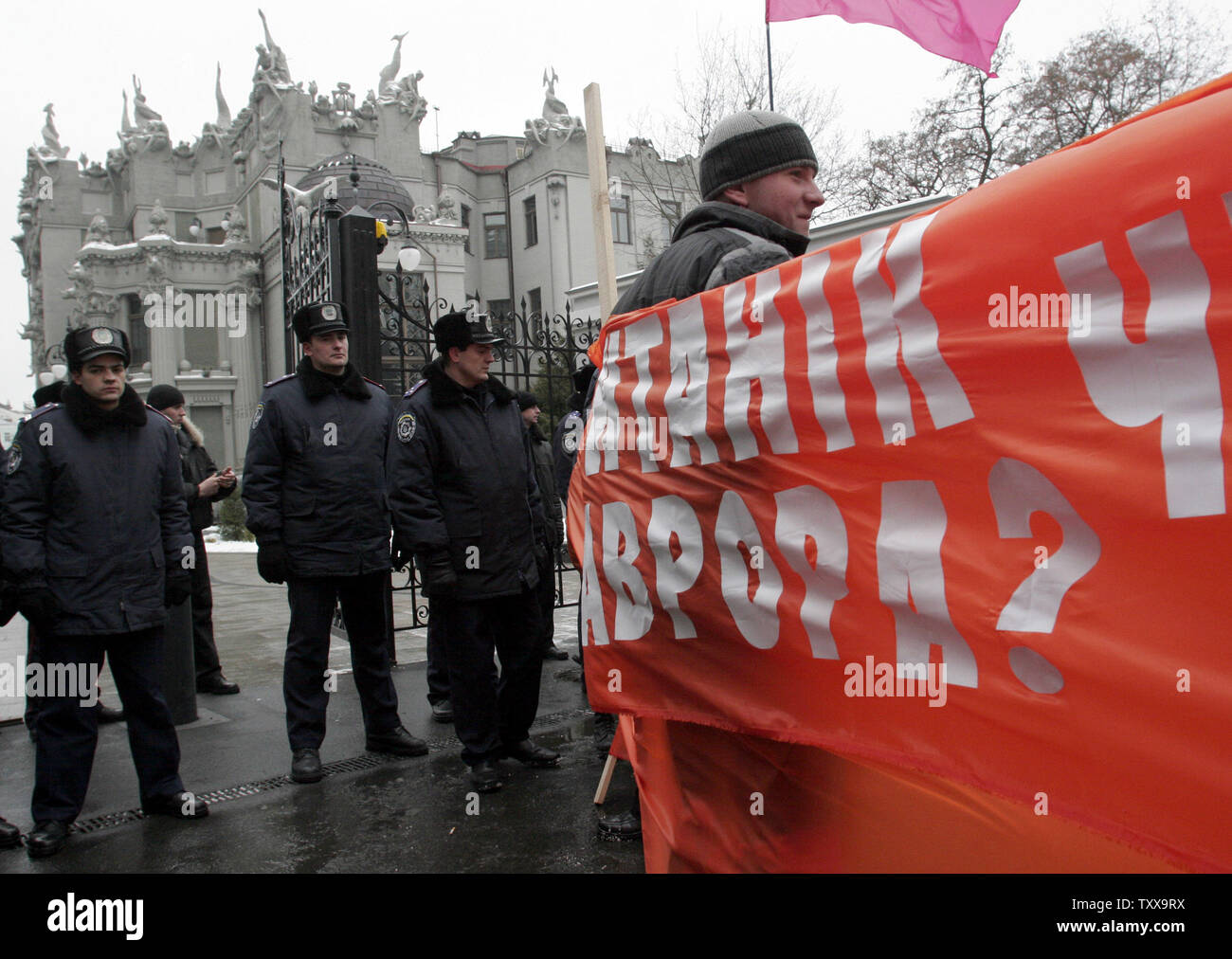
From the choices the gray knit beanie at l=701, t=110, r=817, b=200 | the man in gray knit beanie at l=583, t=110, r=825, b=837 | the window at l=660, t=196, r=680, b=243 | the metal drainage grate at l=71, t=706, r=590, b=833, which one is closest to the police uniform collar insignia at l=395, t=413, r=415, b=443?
the metal drainage grate at l=71, t=706, r=590, b=833

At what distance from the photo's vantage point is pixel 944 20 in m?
3.95

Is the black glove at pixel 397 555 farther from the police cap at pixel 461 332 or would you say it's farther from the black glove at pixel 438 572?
the police cap at pixel 461 332

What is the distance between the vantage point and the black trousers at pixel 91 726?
12.4 feet

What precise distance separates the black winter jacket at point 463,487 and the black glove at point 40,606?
141 centimetres

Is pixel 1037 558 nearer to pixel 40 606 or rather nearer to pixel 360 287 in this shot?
pixel 40 606

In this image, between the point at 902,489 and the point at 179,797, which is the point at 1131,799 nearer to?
the point at 902,489

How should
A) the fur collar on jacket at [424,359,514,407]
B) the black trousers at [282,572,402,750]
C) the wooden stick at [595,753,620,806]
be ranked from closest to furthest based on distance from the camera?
the wooden stick at [595,753,620,806], the fur collar on jacket at [424,359,514,407], the black trousers at [282,572,402,750]

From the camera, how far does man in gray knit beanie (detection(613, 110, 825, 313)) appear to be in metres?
2.50

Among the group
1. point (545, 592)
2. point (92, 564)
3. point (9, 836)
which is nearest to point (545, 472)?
point (545, 592)

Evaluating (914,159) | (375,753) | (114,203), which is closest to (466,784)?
(375,753)

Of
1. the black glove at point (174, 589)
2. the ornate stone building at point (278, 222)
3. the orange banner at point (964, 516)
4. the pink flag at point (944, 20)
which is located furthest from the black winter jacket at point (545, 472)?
the ornate stone building at point (278, 222)

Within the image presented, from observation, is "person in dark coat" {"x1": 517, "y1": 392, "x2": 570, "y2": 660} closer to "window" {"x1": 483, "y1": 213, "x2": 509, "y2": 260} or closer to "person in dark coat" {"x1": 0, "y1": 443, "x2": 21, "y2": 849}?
"person in dark coat" {"x1": 0, "y1": 443, "x2": 21, "y2": 849}

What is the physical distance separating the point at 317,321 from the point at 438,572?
1.50 metres

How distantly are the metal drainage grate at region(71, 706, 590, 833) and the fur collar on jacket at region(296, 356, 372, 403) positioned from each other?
1839 millimetres
